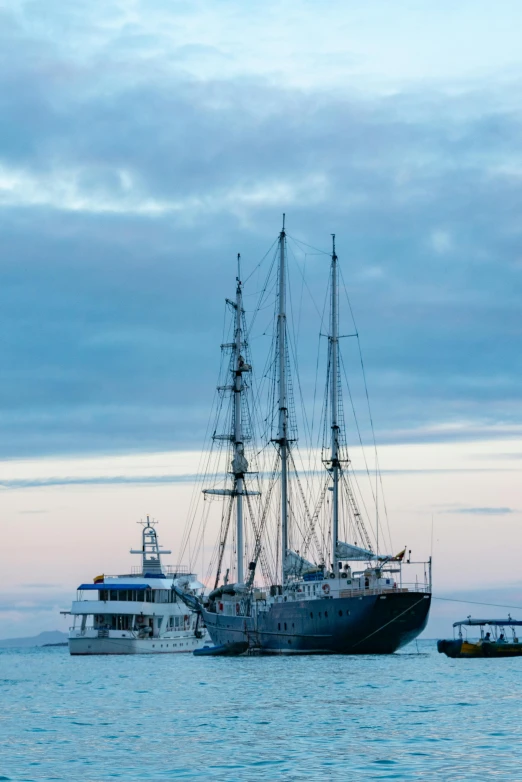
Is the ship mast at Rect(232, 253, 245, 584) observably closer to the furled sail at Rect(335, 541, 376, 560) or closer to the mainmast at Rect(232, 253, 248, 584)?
the mainmast at Rect(232, 253, 248, 584)

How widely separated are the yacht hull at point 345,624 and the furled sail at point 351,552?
23.1ft

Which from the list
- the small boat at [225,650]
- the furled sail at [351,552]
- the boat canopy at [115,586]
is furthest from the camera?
the boat canopy at [115,586]

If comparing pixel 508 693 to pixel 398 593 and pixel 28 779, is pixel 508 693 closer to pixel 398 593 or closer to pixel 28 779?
pixel 398 593

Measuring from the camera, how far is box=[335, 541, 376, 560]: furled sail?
371 ft

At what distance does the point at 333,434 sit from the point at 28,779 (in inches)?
3174

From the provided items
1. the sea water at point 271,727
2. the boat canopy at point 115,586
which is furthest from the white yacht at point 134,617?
the sea water at point 271,727

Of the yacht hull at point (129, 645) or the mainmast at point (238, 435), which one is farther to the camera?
the yacht hull at point (129, 645)

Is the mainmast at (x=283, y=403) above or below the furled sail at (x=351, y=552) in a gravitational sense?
above

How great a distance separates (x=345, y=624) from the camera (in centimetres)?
10544

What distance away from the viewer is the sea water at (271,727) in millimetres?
39219

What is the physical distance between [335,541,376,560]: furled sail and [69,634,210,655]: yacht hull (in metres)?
40.1

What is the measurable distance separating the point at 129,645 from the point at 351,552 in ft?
138

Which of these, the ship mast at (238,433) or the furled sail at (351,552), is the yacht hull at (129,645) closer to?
the ship mast at (238,433)

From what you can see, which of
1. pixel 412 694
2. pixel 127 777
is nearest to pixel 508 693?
pixel 412 694
